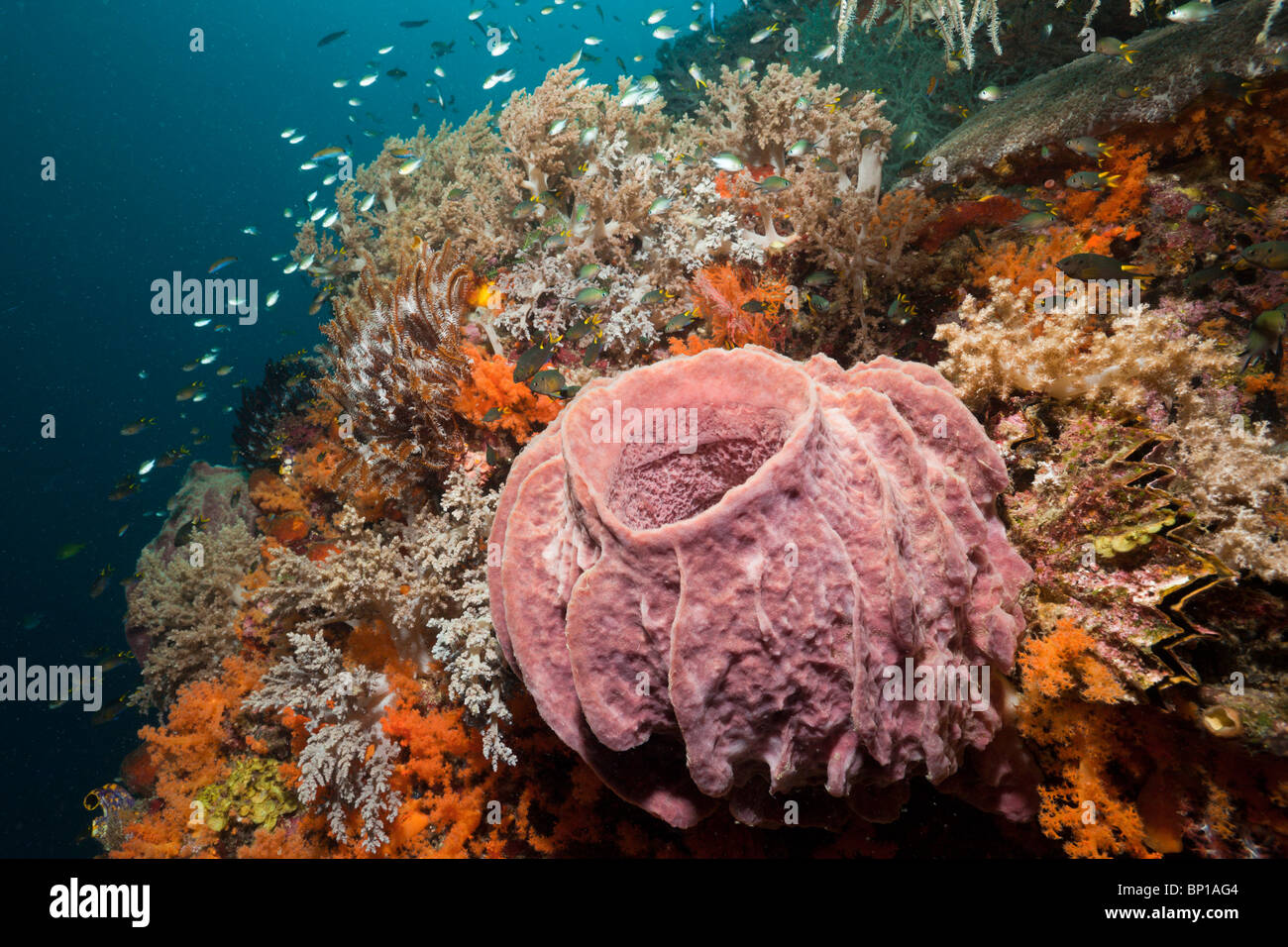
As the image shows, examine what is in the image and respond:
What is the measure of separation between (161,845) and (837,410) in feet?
20.4

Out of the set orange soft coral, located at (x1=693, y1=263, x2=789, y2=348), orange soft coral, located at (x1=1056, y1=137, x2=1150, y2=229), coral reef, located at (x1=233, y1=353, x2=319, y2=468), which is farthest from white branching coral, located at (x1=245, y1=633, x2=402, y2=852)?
orange soft coral, located at (x1=1056, y1=137, x2=1150, y2=229)

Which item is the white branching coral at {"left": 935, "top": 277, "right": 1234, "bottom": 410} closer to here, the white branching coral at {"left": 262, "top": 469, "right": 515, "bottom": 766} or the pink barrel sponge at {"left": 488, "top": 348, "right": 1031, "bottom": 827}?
the pink barrel sponge at {"left": 488, "top": 348, "right": 1031, "bottom": 827}

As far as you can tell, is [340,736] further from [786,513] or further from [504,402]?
[786,513]

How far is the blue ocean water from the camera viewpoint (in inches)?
1449

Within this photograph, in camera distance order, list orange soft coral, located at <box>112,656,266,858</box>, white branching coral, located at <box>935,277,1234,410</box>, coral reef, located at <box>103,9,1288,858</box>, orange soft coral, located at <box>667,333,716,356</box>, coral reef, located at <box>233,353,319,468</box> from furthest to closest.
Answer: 1. coral reef, located at <box>233,353,319,468</box>
2. orange soft coral, located at <box>667,333,716,356</box>
3. orange soft coral, located at <box>112,656,266,858</box>
4. white branching coral, located at <box>935,277,1234,410</box>
5. coral reef, located at <box>103,9,1288,858</box>

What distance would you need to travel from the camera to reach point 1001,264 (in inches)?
163

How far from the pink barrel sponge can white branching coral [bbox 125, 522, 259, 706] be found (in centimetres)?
520

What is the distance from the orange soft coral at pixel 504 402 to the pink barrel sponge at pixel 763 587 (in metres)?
2.04

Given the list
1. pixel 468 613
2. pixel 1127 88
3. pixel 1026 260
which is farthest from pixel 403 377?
pixel 1127 88

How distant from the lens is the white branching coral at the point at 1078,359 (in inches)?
113

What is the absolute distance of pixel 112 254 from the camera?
222 ft

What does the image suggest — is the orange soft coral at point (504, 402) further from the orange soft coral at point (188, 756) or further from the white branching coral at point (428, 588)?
the orange soft coral at point (188, 756)

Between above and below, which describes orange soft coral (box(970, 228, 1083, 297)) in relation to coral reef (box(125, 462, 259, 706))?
above
